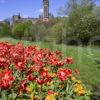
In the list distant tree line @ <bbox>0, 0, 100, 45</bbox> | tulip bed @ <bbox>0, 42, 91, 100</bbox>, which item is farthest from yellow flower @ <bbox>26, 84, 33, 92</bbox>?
distant tree line @ <bbox>0, 0, 100, 45</bbox>

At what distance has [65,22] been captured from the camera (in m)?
53.4

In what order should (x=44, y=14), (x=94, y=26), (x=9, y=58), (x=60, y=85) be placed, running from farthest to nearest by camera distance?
(x=44, y=14), (x=94, y=26), (x=9, y=58), (x=60, y=85)

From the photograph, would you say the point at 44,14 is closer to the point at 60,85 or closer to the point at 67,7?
the point at 67,7

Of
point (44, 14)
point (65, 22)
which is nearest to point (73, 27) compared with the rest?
point (65, 22)

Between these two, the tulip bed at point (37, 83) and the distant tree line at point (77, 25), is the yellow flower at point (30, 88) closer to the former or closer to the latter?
the tulip bed at point (37, 83)

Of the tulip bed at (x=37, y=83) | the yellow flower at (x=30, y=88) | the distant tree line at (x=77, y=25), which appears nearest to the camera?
the tulip bed at (x=37, y=83)

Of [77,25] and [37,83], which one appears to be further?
[77,25]

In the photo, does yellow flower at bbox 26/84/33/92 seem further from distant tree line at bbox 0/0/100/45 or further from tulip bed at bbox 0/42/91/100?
distant tree line at bbox 0/0/100/45

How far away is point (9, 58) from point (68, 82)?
4.21 feet

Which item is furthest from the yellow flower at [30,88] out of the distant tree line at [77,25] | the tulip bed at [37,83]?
the distant tree line at [77,25]

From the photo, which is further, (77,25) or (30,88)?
(77,25)

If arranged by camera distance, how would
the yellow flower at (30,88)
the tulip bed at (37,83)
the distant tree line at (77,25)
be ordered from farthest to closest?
the distant tree line at (77,25) → the yellow flower at (30,88) → the tulip bed at (37,83)

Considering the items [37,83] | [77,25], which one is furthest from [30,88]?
[77,25]

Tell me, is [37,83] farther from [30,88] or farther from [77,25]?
[77,25]
